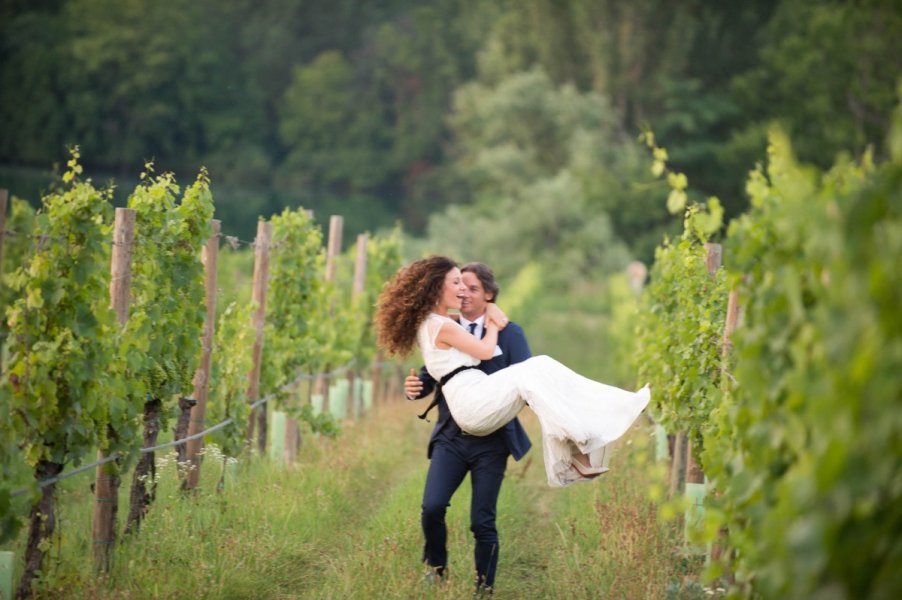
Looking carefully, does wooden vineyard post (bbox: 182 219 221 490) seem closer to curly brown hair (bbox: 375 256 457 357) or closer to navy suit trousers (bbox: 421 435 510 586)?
curly brown hair (bbox: 375 256 457 357)

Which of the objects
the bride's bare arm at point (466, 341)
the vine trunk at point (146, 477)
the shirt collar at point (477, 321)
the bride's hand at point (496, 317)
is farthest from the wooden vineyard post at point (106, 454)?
the bride's hand at point (496, 317)

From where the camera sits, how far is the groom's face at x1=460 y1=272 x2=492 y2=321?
6.41m

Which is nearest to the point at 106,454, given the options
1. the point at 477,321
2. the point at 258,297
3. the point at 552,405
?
the point at 477,321

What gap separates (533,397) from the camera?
5.82m

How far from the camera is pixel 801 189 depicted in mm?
3350

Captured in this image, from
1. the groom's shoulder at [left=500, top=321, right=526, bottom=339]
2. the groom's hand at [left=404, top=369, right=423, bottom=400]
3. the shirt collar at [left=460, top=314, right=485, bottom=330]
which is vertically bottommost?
the groom's hand at [left=404, top=369, right=423, bottom=400]

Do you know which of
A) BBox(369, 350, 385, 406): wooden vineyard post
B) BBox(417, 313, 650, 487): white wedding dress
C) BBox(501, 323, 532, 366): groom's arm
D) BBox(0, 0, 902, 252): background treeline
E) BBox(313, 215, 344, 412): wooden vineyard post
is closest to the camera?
BBox(417, 313, 650, 487): white wedding dress

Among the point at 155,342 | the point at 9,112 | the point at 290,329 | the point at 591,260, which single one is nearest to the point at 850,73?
the point at 591,260

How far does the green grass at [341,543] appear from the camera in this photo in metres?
6.02

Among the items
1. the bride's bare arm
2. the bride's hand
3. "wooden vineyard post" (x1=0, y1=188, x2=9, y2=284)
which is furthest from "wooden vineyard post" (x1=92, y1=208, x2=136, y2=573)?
the bride's hand

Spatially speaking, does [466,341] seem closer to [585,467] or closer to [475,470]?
[475,470]

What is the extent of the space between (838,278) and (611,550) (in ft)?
13.3

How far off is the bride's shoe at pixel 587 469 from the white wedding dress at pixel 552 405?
0.03 meters

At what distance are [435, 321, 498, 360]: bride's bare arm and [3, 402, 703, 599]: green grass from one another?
104cm
